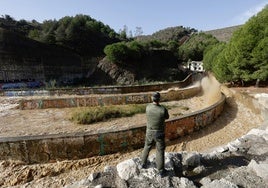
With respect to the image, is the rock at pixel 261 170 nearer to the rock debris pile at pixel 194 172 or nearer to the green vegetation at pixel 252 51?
the rock debris pile at pixel 194 172

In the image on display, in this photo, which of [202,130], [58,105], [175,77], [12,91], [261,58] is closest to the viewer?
[202,130]

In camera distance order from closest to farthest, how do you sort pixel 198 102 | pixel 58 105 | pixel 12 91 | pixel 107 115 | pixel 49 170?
pixel 49 170
pixel 107 115
pixel 58 105
pixel 198 102
pixel 12 91

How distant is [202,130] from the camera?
964 cm

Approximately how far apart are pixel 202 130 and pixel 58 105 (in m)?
10.9

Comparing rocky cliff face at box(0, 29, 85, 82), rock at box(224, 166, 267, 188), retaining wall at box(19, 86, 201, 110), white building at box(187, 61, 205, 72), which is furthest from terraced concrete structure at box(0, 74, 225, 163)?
white building at box(187, 61, 205, 72)

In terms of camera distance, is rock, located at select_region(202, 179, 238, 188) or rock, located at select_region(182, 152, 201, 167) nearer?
rock, located at select_region(202, 179, 238, 188)

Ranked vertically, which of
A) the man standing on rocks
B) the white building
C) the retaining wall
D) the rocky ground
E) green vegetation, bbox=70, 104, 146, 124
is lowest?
the rocky ground

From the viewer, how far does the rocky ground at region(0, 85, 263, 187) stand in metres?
6.10

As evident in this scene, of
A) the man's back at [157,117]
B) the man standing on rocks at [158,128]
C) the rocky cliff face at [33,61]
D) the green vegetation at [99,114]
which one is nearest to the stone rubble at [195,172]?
the man standing on rocks at [158,128]

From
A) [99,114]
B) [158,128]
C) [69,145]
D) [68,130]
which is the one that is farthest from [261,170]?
[99,114]

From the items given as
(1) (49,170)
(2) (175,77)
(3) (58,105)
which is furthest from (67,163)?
(2) (175,77)

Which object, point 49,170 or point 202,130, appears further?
point 202,130

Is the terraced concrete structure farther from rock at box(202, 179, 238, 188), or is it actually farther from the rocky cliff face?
the rocky cliff face

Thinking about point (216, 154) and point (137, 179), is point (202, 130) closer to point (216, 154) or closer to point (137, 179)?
point (216, 154)
